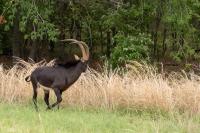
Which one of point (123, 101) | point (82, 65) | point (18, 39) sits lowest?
point (18, 39)

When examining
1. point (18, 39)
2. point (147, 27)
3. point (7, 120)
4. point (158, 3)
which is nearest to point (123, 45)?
point (158, 3)

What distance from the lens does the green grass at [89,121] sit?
9.59 metres

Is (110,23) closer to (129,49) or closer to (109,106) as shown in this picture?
(129,49)

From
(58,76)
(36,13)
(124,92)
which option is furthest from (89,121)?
(36,13)

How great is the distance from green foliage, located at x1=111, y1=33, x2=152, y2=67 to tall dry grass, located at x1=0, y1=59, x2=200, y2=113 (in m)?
5.95

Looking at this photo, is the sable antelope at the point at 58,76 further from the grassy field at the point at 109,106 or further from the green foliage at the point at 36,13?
the green foliage at the point at 36,13

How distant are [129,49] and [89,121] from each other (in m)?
10.6

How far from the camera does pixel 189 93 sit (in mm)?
12734

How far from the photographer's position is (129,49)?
20.9m

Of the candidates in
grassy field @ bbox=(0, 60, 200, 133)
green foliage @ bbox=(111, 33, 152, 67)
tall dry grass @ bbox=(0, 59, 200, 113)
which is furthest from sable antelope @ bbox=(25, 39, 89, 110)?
green foliage @ bbox=(111, 33, 152, 67)

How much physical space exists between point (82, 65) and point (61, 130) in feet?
9.66

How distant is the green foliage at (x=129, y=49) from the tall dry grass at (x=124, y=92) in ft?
19.5

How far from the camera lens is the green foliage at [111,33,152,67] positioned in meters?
20.6

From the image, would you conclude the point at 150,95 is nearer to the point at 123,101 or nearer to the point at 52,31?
the point at 123,101
